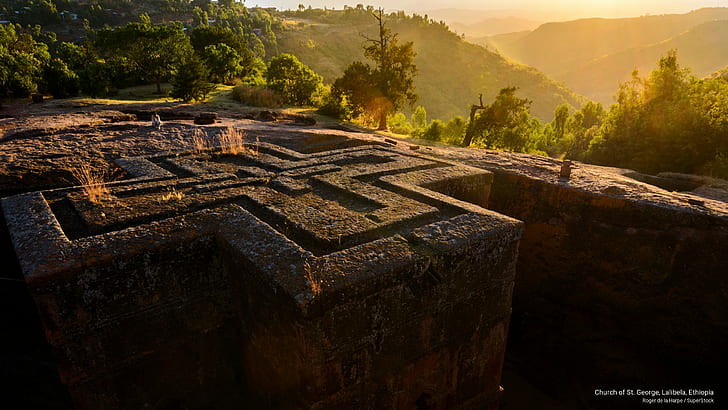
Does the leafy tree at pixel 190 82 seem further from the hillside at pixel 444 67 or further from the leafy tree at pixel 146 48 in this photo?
the hillside at pixel 444 67

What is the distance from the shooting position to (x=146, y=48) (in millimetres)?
28406

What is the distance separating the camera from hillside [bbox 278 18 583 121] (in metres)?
78.9

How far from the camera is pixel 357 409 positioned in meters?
3.09

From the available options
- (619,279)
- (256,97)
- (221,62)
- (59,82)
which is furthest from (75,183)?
(221,62)

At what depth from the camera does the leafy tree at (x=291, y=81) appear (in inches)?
983

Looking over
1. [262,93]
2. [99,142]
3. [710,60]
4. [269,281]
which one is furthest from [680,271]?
[710,60]

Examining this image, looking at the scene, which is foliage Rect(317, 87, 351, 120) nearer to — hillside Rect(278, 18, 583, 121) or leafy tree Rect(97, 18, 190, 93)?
leafy tree Rect(97, 18, 190, 93)

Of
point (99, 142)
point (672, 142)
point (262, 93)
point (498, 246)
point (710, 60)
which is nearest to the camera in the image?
point (498, 246)

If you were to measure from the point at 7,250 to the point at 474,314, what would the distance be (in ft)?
21.2

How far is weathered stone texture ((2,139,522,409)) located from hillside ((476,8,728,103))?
13577cm

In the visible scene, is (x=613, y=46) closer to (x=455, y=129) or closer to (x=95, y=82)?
(x=455, y=129)

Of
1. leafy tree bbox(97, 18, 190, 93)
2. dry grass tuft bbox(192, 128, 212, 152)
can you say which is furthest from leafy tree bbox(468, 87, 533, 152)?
leafy tree bbox(97, 18, 190, 93)

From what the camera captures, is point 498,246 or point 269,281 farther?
point 498,246

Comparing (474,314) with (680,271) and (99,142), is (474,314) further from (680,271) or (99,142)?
(99,142)
